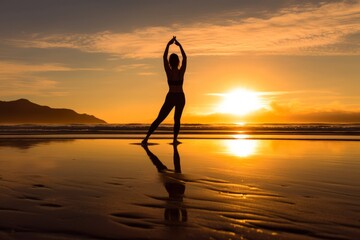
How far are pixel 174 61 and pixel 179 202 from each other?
817 cm

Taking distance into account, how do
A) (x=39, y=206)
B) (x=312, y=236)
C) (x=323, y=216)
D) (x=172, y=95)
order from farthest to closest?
(x=172, y=95) < (x=39, y=206) < (x=323, y=216) < (x=312, y=236)

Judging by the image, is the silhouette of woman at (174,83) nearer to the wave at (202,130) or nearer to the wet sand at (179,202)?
the wet sand at (179,202)

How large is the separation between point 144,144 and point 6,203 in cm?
834

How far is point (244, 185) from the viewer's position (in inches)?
177

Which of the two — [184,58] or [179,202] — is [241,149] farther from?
[179,202]

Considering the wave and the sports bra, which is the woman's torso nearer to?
the sports bra

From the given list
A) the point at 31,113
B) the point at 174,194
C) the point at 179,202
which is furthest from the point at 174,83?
the point at 31,113

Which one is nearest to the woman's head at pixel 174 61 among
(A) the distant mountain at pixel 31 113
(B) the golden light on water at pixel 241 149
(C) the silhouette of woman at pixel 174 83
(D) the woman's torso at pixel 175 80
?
(C) the silhouette of woman at pixel 174 83

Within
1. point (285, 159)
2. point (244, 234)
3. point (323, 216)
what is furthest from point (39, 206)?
point (285, 159)

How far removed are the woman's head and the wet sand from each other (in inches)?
217

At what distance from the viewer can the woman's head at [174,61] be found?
11.3 m

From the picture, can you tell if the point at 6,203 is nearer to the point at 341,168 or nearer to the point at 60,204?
the point at 60,204

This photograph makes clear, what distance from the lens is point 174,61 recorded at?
11.3 meters

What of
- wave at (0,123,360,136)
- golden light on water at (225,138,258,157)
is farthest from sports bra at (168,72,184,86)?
wave at (0,123,360,136)
